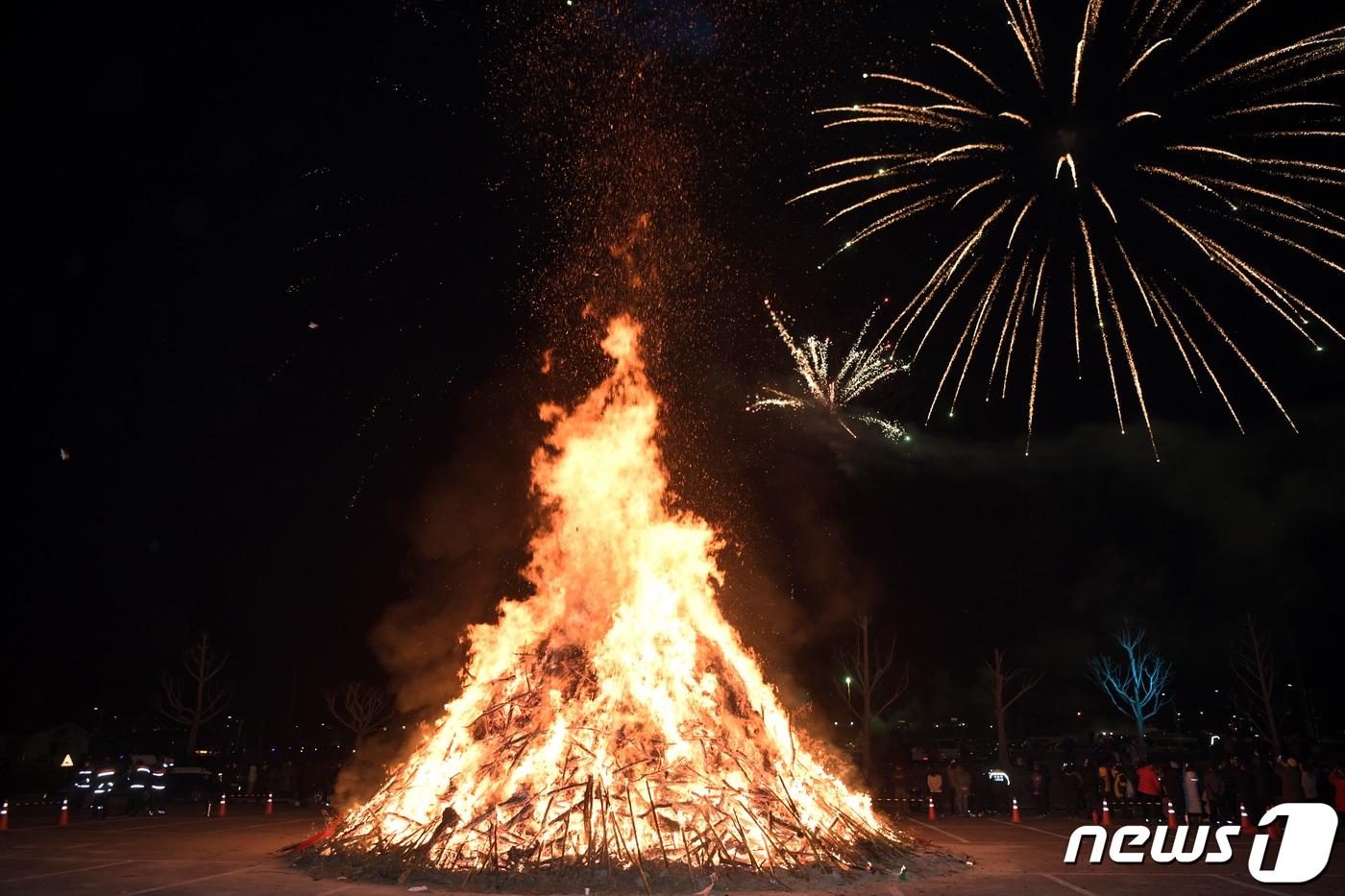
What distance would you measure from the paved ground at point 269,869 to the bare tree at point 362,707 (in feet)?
78.7

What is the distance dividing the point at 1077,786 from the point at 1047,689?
5174cm

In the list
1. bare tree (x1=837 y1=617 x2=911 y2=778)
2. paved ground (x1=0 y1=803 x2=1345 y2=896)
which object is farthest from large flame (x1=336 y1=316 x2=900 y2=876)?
bare tree (x1=837 y1=617 x2=911 y2=778)

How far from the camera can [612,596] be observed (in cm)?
1738

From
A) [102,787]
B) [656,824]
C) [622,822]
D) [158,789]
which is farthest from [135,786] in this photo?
[656,824]

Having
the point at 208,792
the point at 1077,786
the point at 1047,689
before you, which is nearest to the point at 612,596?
the point at 1077,786

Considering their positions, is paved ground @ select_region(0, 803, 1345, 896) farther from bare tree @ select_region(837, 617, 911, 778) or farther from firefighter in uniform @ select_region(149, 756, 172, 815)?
bare tree @ select_region(837, 617, 911, 778)

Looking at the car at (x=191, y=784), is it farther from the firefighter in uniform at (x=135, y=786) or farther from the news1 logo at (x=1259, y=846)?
the news1 logo at (x=1259, y=846)

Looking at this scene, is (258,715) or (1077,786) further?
(258,715)

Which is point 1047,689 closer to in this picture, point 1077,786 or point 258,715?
point 1077,786

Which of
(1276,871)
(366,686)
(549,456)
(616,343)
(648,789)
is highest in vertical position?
(616,343)

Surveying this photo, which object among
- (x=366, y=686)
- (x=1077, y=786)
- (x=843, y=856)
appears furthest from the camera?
(x=366, y=686)

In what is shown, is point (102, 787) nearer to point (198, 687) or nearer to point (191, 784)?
point (191, 784)

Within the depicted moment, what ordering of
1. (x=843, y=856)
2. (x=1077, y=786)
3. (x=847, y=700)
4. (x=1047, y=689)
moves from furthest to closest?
1. (x=1047, y=689)
2. (x=847, y=700)
3. (x=1077, y=786)
4. (x=843, y=856)

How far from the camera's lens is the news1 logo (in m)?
12.9
